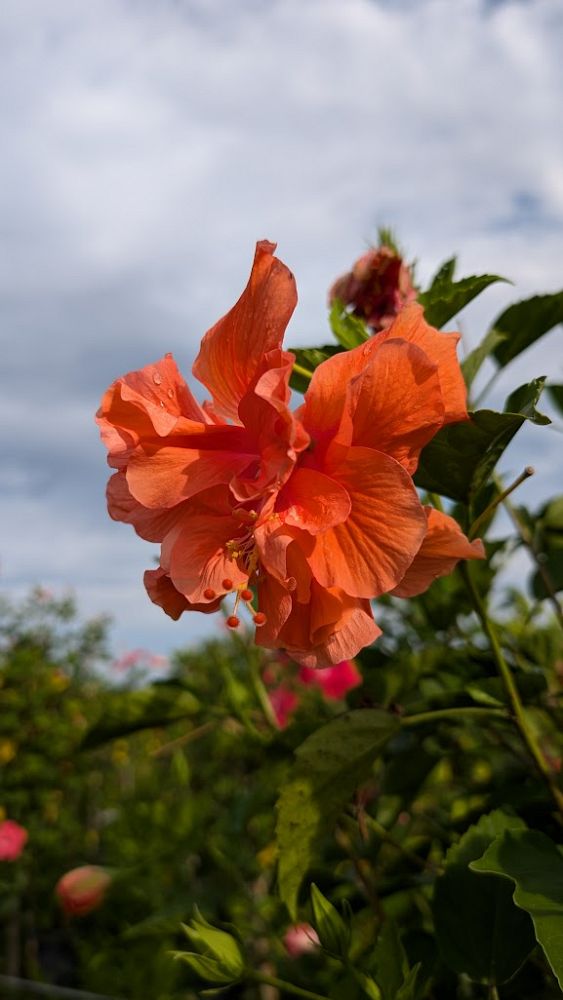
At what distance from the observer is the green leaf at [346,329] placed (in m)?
0.98

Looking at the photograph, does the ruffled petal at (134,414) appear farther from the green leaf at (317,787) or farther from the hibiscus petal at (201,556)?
the green leaf at (317,787)

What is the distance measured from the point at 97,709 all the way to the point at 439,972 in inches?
145

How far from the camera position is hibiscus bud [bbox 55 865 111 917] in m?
1.90

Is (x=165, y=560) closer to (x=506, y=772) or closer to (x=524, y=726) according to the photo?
(x=524, y=726)

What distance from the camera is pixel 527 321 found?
44.3 inches

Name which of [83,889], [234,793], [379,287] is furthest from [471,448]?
[234,793]

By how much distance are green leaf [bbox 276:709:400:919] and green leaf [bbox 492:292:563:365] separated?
21.4 inches

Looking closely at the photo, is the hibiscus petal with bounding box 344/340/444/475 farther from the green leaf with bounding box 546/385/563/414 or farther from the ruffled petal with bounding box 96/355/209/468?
the green leaf with bounding box 546/385/563/414

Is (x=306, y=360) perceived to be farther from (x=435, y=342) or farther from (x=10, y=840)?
(x=10, y=840)

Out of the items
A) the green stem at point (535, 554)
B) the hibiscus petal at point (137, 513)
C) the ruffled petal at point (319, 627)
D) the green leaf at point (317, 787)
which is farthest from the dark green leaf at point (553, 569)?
the hibiscus petal at point (137, 513)

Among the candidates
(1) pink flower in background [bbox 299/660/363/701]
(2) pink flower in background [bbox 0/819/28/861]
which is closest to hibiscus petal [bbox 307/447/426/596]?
(1) pink flower in background [bbox 299/660/363/701]

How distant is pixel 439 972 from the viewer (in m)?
1.16

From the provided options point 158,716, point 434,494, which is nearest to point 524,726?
point 434,494

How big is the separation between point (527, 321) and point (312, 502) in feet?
1.65
